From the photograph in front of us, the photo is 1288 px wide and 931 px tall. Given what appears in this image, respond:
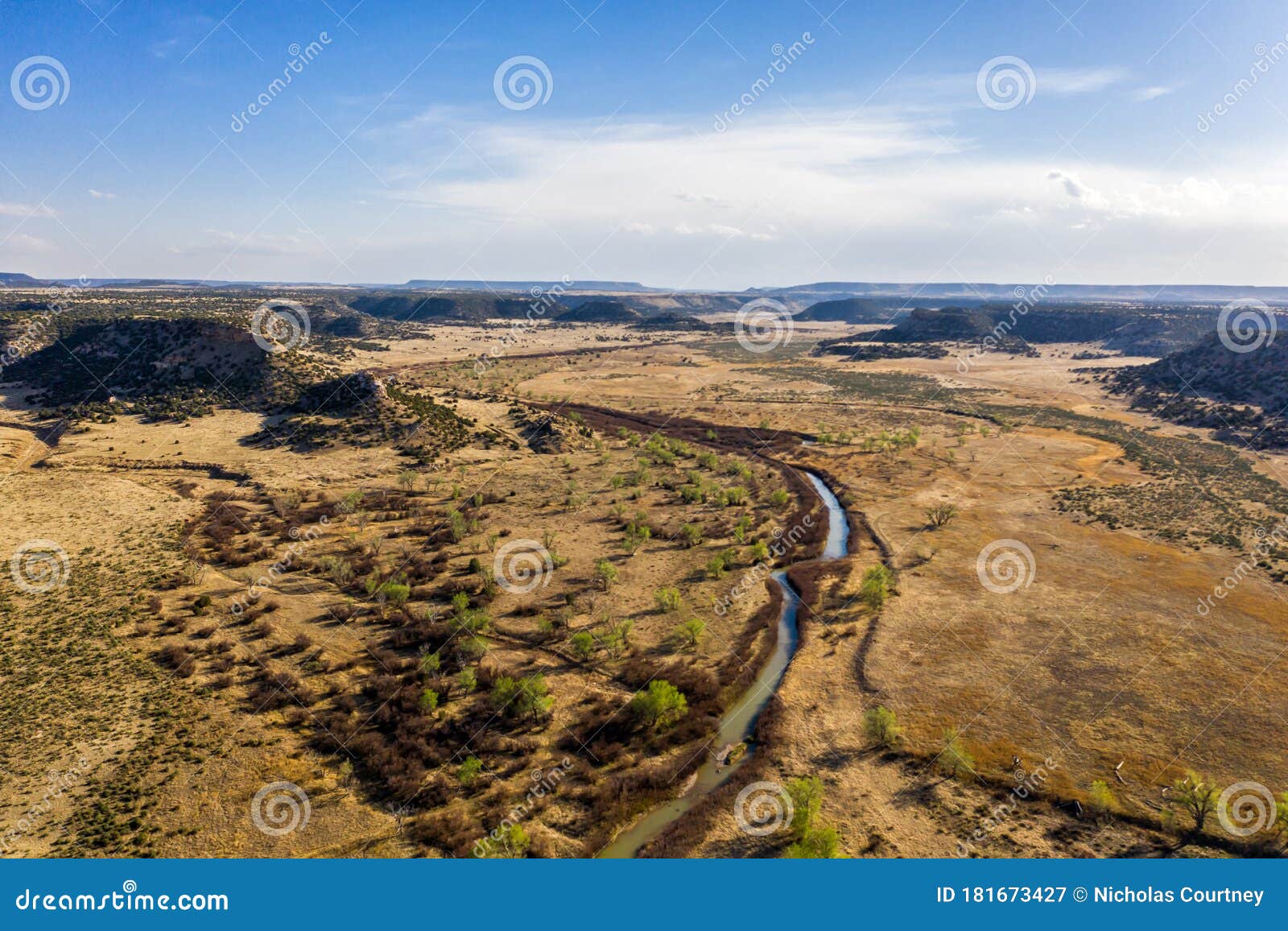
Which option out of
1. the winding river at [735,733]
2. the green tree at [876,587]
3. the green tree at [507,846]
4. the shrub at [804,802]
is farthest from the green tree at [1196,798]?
the green tree at [507,846]

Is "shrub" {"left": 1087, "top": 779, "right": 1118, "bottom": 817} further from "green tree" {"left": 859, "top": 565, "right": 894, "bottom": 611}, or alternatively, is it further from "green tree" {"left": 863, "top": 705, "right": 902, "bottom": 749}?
"green tree" {"left": 859, "top": 565, "right": 894, "bottom": 611}

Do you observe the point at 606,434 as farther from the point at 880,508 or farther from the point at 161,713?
the point at 161,713

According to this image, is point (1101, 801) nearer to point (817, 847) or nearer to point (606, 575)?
point (817, 847)

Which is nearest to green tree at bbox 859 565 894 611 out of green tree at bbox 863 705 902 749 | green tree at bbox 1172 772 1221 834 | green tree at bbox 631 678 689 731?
green tree at bbox 863 705 902 749

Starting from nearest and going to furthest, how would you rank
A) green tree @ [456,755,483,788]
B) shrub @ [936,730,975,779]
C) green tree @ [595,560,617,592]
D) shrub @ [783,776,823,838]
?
shrub @ [783,776,823,838], green tree @ [456,755,483,788], shrub @ [936,730,975,779], green tree @ [595,560,617,592]

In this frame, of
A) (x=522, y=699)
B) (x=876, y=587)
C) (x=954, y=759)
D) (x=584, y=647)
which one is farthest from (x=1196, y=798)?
(x=522, y=699)

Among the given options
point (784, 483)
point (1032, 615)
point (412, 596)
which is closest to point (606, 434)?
point (784, 483)

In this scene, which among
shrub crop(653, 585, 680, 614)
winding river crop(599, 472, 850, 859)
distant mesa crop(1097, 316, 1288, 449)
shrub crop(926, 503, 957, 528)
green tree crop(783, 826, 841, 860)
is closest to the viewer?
green tree crop(783, 826, 841, 860)
